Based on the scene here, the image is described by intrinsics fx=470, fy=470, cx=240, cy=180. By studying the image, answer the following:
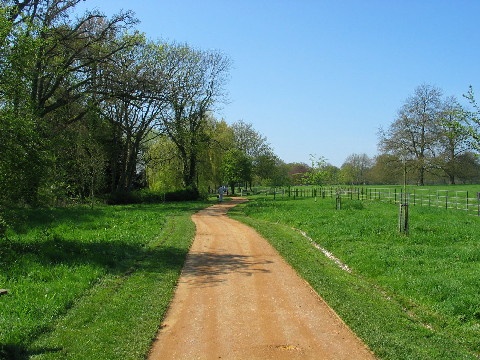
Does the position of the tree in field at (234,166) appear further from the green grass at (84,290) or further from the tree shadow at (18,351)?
the tree shadow at (18,351)

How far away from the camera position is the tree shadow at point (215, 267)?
11539 mm

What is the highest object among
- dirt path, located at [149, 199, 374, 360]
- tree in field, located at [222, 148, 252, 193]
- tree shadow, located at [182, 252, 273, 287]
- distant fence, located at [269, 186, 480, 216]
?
tree in field, located at [222, 148, 252, 193]

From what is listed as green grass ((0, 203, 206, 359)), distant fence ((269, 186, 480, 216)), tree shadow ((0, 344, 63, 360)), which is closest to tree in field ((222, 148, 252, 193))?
distant fence ((269, 186, 480, 216))

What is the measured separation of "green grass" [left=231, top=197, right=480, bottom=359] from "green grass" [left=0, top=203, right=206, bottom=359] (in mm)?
3557

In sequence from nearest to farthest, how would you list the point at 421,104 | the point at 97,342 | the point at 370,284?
the point at 97,342
the point at 370,284
the point at 421,104

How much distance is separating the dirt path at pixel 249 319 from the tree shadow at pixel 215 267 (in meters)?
0.02

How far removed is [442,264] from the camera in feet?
40.7

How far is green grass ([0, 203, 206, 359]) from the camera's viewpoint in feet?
23.0

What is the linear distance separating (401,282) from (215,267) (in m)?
4.91

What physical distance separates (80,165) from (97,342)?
2949 centimetres

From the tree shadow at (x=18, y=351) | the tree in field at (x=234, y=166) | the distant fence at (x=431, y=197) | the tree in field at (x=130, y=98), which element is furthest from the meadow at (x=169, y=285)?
the tree in field at (x=234, y=166)

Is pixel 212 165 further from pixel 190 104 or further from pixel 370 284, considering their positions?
pixel 370 284

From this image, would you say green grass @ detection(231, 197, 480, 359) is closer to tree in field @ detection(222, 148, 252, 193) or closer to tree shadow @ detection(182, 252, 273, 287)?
tree shadow @ detection(182, 252, 273, 287)

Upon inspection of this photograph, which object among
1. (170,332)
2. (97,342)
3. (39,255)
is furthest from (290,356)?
(39,255)
